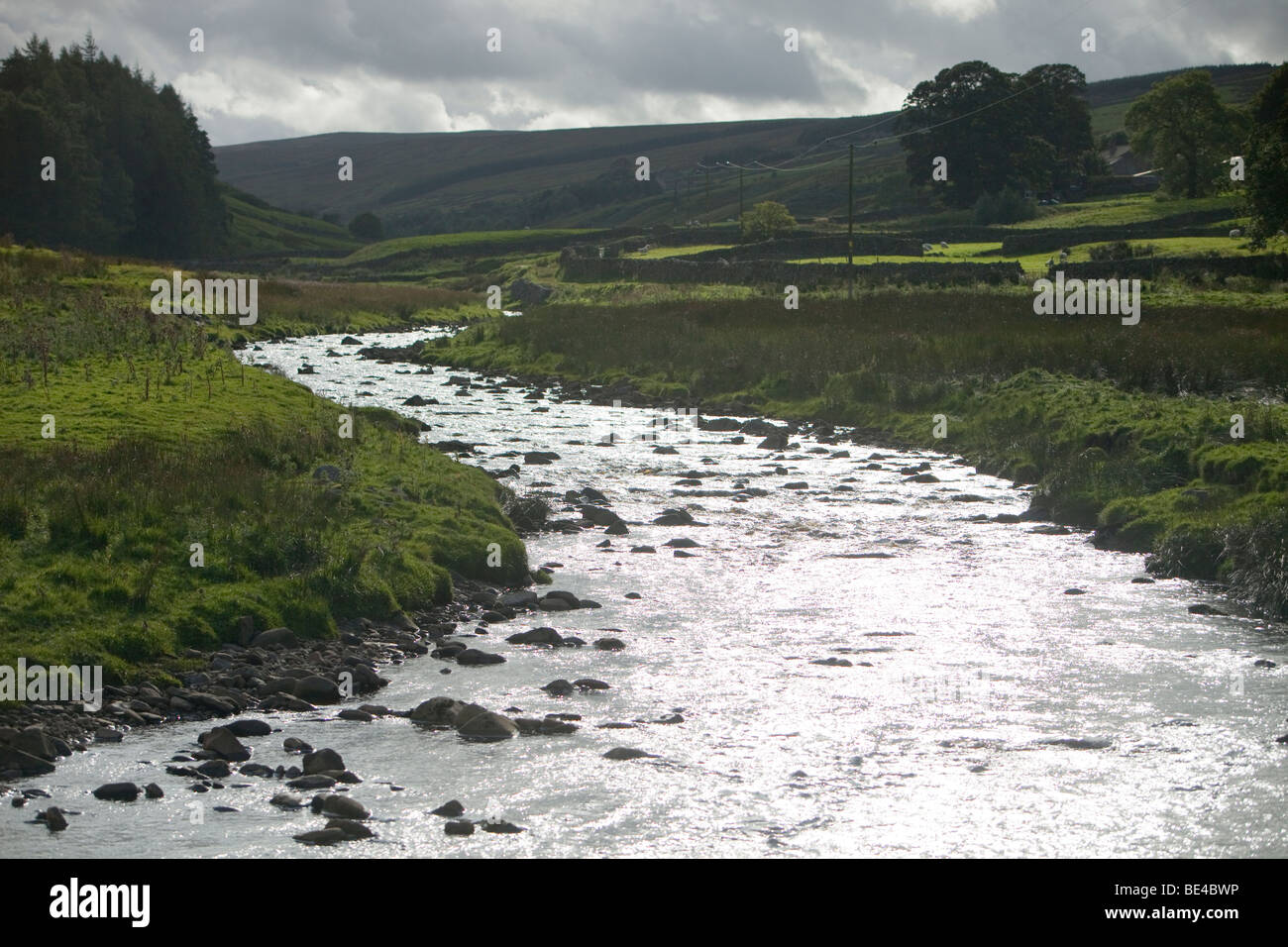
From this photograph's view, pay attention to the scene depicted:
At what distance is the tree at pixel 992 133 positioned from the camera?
113625 millimetres

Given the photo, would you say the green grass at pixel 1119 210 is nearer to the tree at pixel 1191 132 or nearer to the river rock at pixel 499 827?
the tree at pixel 1191 132

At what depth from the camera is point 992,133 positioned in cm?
11400

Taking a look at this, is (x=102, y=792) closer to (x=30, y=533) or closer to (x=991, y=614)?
(x=30, y=533)

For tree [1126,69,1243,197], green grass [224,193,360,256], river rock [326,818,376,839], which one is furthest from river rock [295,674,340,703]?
green grass [224,193,360,256]

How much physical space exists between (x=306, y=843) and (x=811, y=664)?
7.37m

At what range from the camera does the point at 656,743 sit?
13820 mm

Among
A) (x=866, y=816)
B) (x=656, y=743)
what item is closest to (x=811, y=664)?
(x=656, y=743)

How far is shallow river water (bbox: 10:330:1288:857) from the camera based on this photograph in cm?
1155

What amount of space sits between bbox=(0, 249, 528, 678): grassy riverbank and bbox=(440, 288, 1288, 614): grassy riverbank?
11126 mm

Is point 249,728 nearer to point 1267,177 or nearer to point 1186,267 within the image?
point 1186,267

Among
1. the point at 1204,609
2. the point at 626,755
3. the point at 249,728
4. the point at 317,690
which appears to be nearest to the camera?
the point at 626,755

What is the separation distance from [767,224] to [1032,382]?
211 ft

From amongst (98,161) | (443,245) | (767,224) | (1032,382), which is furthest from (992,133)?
(1032,382)

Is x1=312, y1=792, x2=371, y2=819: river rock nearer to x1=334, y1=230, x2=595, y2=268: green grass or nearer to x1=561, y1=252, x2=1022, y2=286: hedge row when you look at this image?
x1=561, y1=252, x2=1022, y2=286: hedge row
